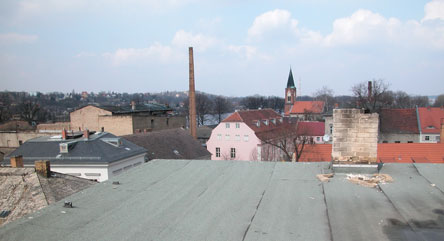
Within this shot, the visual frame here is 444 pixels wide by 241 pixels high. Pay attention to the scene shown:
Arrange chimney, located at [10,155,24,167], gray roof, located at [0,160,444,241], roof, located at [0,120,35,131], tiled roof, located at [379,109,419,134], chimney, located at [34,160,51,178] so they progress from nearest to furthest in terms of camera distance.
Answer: gray roof, located at [0,160,444,241] < chimney, located at [34,160,51,178] < chimney, located at [10,155,24,167] < tiled roof, located at [379,109,419,134] < roof, located at [0,120,35,131]

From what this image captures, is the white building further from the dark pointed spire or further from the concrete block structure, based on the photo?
the dark pointed spire

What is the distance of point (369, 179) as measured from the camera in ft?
21.0

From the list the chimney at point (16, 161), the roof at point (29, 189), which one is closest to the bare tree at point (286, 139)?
the roof at point (29, 189)

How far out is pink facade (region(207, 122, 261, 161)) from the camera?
3609cm

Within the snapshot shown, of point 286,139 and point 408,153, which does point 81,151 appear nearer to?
point 286,139

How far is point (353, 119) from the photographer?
23.0ft

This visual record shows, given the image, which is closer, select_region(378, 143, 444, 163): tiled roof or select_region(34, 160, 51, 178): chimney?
select_region(34, 160, 51, 178): chimney

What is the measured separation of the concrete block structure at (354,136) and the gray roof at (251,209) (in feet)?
1.89

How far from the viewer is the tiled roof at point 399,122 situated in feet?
106

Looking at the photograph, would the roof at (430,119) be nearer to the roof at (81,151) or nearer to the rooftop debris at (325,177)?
the roof at (81,151)

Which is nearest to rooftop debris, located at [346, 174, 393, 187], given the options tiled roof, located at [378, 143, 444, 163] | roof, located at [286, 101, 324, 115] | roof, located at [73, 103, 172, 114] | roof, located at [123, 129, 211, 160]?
tiled roof, located at [378, 143, 444, 163]

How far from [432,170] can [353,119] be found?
2318 millimetres

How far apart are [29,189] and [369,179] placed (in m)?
13.1

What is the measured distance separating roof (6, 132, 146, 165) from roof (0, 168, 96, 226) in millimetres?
3527
